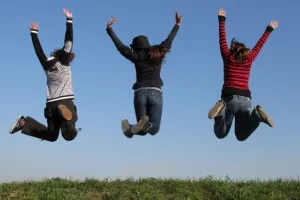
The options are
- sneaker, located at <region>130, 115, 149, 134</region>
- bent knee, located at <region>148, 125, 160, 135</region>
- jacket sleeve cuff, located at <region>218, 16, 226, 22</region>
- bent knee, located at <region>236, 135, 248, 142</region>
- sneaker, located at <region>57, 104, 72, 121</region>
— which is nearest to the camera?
sneaker, located at <region>130, 115, 149, 134</region>

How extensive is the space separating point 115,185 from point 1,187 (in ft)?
9.33

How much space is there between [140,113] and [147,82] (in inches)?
29.7

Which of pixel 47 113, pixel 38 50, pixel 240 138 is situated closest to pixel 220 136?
pixel 240 138

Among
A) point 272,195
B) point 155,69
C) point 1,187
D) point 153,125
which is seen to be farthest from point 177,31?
point 1,187

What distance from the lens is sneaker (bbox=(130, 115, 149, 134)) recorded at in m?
14.9

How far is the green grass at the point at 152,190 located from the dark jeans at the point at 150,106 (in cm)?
147

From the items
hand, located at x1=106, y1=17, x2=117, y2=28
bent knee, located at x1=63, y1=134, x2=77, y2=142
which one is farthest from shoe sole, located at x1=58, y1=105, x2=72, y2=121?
hand, located at x1=106, y1=17, x2=117, y2=28

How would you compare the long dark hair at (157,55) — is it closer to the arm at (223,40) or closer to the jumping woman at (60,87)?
the arm at (223,40)

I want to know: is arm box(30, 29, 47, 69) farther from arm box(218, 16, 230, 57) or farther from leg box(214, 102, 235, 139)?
leg box(214, 102, 235, 139)

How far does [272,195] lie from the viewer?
50.8ft

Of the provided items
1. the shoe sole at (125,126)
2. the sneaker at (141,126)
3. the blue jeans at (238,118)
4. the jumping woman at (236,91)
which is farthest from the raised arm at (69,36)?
the blue jeans at (238,118)

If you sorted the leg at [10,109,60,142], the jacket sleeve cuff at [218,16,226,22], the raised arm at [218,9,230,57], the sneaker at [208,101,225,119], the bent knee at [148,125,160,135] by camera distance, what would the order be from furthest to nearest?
the leg at [10,109,60,142] → the jacket sleeve cuff at [218,16,226,22] → the raised arm at [218,9,230,57] → the bent knee at [148,125,160,135] → the sneaker at [208,101,225,119]

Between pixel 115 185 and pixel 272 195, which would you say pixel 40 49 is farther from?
pixel 272 195

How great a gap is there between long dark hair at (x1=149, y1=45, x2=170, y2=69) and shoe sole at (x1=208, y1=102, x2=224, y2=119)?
5.27ft
